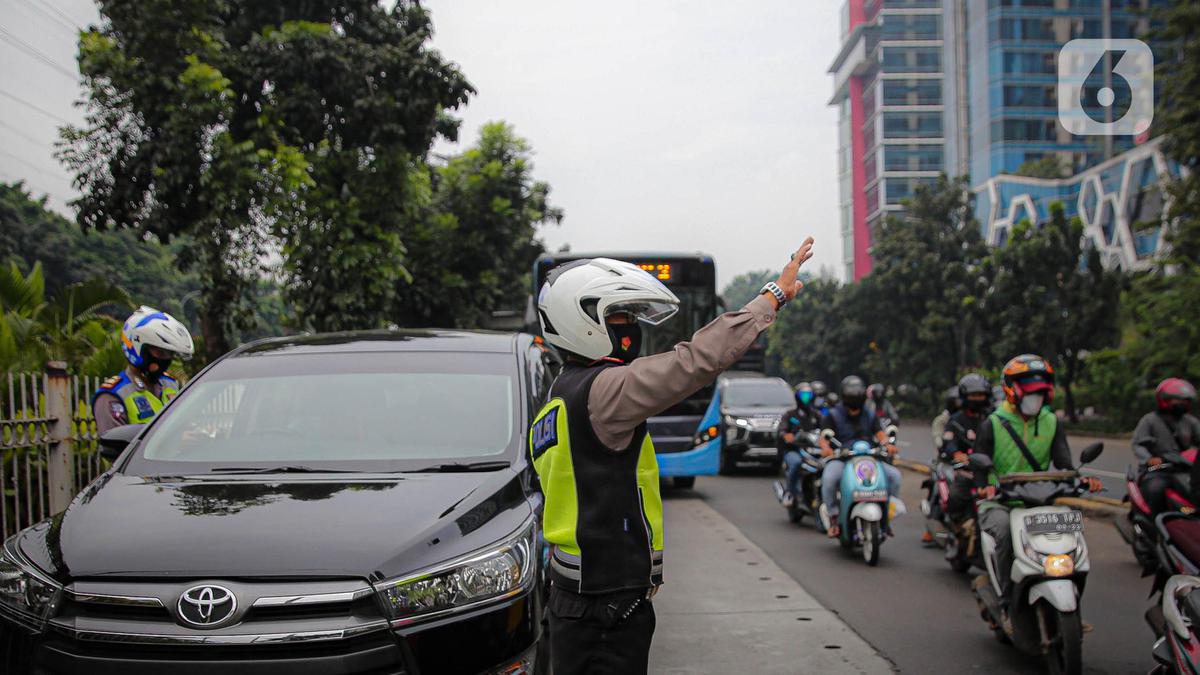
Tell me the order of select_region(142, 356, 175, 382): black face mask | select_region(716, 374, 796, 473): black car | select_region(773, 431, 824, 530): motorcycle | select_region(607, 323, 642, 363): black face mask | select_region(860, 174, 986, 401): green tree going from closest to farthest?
select_region(607, 323, 642, 363): black face mask
select_region(142, 356, 175, 382): black face mask
select_region(773, 431, 824, 530): motorcycle
select_region(716, 374, 796, 473): black car
select_region(860, 174, 986, 401): green tree

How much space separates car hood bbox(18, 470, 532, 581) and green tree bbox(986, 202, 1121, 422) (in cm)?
3011

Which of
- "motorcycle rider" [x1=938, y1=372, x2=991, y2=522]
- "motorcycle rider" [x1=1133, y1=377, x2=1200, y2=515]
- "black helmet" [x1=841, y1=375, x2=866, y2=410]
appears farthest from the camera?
"black helmet" [x1=841, y1=375, x2=866, y2=410]

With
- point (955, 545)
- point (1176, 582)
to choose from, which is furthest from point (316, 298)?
point (1176, 582)

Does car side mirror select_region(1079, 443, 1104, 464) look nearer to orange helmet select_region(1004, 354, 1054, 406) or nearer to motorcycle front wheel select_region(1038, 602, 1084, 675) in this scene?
orange helmet select_region(1004, 354, 1054, 406)

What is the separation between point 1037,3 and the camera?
7362 centimetres

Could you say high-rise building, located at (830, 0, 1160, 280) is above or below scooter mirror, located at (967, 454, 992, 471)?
above

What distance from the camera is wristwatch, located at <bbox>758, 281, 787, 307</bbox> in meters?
2.66

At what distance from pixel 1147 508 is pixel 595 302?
5385 mm

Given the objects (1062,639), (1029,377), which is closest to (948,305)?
(1029,377)

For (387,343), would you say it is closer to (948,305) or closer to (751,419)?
(751,419)

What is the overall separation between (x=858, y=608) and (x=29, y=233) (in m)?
44.3

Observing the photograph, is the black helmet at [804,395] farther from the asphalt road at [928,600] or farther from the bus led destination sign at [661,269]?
the bus led destination sign at [661,269]

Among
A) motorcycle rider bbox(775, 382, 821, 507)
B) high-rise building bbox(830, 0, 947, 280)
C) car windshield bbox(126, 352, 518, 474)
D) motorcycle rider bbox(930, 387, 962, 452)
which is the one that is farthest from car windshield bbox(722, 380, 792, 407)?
high-rise building bbox(830, 0, 947, 280)

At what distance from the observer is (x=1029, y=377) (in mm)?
5977
